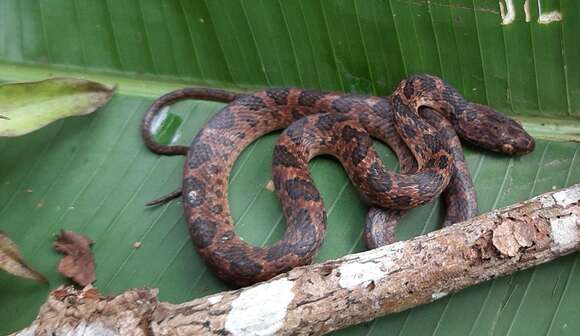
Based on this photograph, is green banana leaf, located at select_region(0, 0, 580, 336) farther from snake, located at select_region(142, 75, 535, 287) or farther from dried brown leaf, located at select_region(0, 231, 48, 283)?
dried brown leaf, located at select_region(0, 231, 48, 283)

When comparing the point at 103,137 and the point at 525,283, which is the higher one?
the point at 103,137

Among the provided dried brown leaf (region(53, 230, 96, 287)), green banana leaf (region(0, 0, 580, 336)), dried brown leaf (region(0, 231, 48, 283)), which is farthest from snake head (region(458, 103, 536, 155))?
dried brown leaf (region(0, 231, 48, 283))

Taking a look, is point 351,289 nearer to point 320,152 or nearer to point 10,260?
point 320,152

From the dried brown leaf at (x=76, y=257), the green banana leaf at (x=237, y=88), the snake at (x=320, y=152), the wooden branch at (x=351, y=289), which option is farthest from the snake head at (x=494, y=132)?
the dried brown leaf at (x=76, y=257)

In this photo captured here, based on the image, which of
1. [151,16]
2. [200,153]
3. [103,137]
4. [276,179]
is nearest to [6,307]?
[103,137]

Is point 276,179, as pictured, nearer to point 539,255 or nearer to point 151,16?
point 151,16
